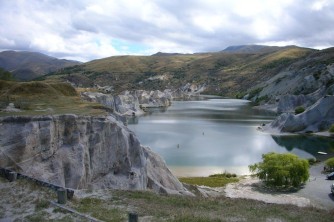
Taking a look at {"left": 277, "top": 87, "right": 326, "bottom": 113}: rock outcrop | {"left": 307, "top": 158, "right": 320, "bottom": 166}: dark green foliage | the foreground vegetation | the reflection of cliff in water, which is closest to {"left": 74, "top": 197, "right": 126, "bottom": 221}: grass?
the foreground vegetation

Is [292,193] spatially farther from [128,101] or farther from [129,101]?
[129,101]

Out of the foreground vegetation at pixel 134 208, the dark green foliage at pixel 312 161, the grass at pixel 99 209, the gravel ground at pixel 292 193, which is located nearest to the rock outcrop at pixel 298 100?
the dark green foliage at pixel 312 161

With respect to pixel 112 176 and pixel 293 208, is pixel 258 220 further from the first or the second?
pixel 112 176

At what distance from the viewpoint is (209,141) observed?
7300 centimetres

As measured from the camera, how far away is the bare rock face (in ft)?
74.1

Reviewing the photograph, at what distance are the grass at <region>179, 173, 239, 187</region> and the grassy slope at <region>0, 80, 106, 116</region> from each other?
14.9 meters

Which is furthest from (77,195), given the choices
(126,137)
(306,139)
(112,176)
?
(306,139)

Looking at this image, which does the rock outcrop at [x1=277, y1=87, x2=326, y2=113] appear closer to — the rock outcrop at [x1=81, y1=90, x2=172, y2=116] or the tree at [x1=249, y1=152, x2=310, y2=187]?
the rock outcrop at [x1=81, y1=90, x2=172, y2=116]

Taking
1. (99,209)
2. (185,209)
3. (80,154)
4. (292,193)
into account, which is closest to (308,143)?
(292,193)

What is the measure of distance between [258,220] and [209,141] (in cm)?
5890

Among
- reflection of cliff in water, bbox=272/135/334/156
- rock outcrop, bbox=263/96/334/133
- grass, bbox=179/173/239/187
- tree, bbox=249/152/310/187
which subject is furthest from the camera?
rock outcrop, bbox=263/96/334/133

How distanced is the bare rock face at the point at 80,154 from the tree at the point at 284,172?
13405 millimetres

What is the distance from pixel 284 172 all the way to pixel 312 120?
5047 cm

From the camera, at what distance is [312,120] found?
86.1 metres
